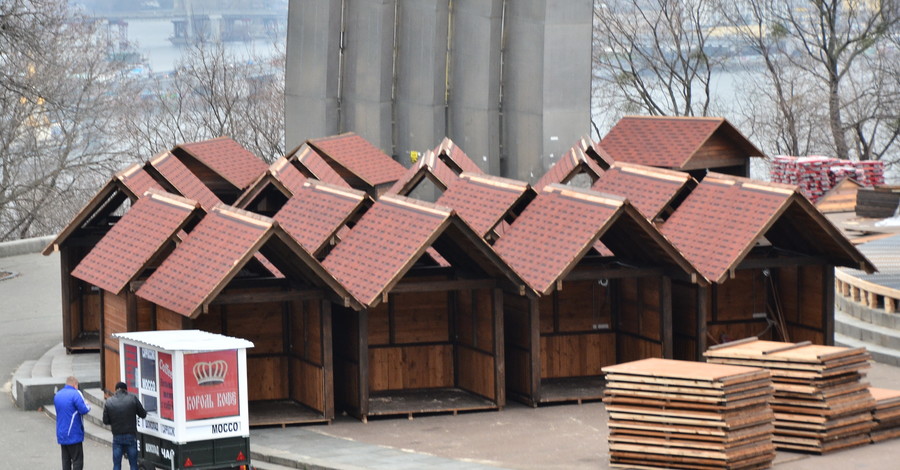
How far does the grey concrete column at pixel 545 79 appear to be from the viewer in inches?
1353

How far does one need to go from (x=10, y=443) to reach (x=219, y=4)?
4661 inches

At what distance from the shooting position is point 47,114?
68.1 meters

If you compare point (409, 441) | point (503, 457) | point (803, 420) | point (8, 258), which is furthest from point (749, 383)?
point (8, 258)

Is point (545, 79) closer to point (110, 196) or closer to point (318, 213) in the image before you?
point (110, 196)

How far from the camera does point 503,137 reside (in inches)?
1463

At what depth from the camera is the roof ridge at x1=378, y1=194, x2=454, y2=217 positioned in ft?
69.5

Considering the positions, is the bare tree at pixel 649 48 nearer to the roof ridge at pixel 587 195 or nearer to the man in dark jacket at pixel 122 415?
the roof ridge at pixel 587 195

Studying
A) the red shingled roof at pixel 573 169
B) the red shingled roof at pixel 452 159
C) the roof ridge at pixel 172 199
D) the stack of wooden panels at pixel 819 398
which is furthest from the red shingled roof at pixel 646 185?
the roof ridge at pixel 172 199

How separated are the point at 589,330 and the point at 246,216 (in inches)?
235

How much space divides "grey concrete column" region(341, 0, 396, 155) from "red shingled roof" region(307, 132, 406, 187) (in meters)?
5.66

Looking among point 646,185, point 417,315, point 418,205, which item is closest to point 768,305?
point 646,185

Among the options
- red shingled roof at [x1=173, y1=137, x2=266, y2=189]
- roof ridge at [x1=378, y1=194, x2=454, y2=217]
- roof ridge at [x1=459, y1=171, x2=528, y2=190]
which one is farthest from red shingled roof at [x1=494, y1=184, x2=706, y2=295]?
red shingled roof at [x1=173, y1=137, x2=266, y2=189]

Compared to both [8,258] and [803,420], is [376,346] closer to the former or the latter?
[803,420]

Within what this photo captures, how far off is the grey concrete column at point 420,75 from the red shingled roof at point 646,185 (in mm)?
12751
